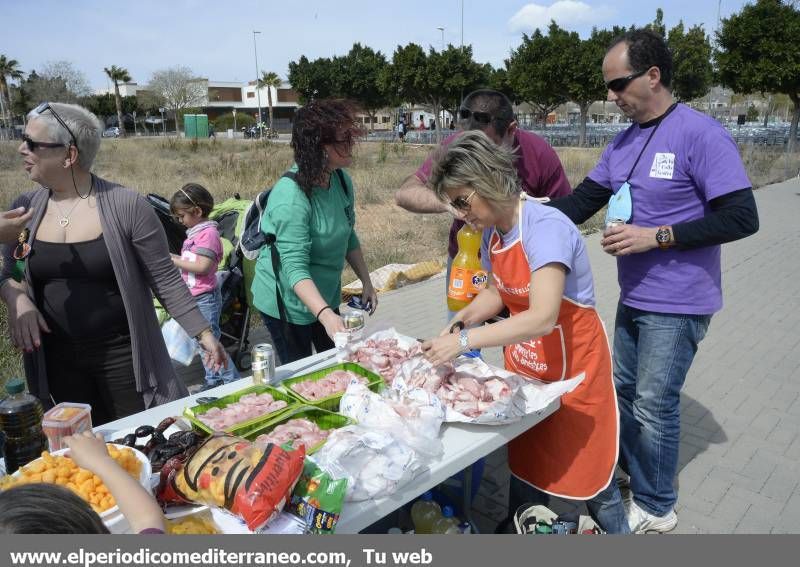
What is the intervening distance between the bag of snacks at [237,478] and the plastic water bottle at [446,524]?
120cm

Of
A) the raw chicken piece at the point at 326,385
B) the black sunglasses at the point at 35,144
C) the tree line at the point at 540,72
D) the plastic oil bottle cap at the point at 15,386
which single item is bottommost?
the raw chicken piece at the point at 326,385

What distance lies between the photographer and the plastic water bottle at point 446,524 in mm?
2592

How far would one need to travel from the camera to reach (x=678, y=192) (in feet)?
8.33

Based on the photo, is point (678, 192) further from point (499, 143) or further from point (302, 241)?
point (302, 241)

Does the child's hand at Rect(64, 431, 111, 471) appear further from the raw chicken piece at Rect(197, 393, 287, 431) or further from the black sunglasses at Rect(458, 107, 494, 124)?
the black sunglasses at Rect(458, 107, 494, 124)

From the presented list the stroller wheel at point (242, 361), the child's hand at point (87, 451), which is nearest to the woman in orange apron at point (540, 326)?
the child's hand at point (87, 451)

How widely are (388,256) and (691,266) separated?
269 inches

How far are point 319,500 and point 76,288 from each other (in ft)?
5.46

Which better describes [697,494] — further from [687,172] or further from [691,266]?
[687,172]

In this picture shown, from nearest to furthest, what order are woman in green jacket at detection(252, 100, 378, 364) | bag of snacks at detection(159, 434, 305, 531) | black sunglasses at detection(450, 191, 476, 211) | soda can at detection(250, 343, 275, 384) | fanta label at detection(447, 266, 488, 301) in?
bag of snacks at detection(159, 434, 305, 531) → black sunglasses at detection(450, 191, 476, 211) → soda can at detection(250, 343, 275, 384) → woman in green jacket at detection(252, 100, 378, 364) → fanta label at detection(447, 266, 488, 301)

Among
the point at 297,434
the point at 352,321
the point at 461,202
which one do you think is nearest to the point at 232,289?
the point at 352,321

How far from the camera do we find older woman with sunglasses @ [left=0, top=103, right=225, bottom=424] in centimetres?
248

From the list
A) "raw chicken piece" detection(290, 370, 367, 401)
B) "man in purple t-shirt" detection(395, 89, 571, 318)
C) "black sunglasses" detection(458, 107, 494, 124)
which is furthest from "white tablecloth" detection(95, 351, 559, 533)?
"black sunglasses" detection(458, 107, 494, 124)

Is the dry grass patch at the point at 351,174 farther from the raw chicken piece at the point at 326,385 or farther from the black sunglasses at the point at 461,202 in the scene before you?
the black sunglasses at the point at 461,202
